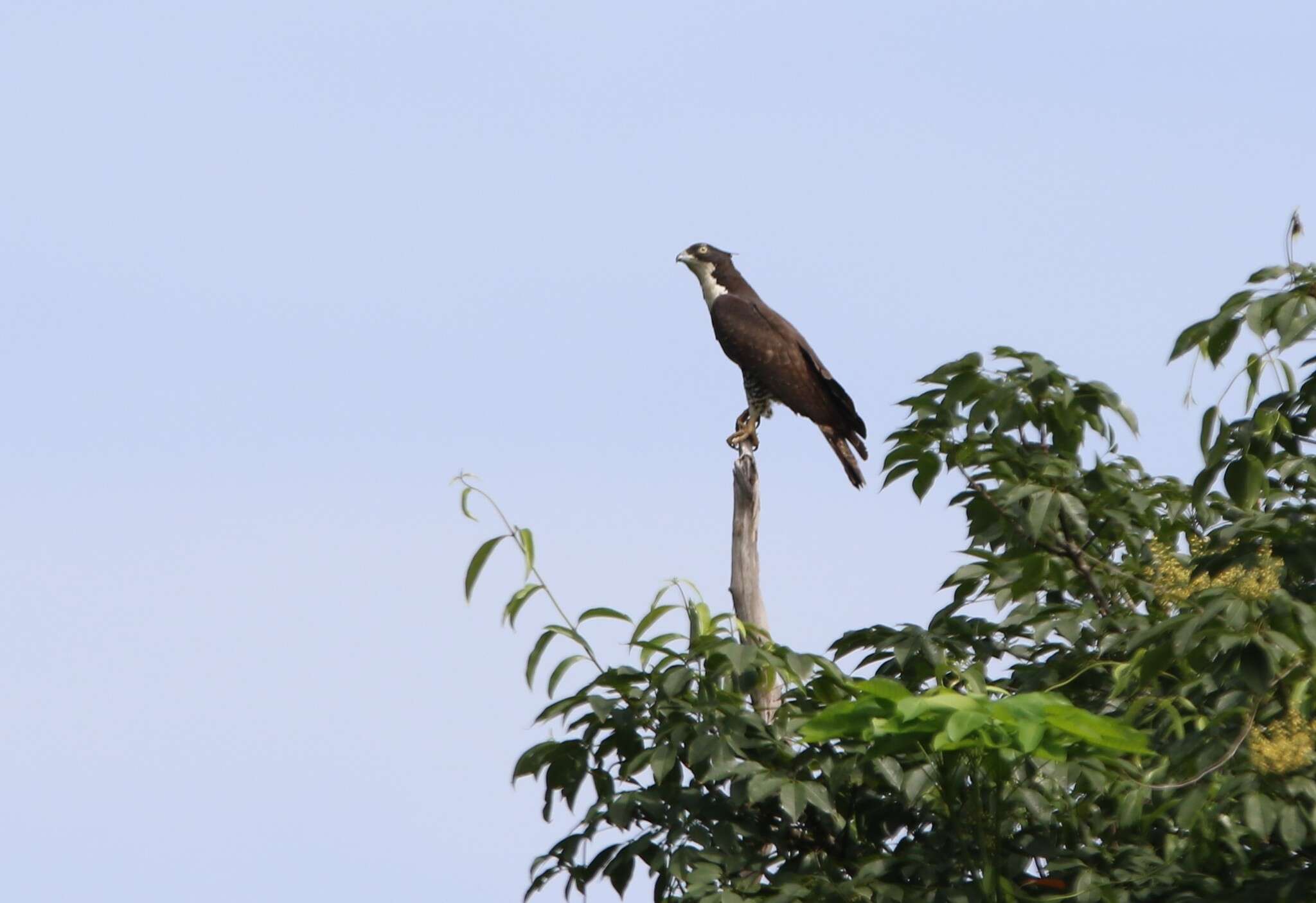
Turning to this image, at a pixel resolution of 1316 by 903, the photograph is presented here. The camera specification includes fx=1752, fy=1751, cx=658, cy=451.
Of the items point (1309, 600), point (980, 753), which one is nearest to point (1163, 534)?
point (1309, 600)

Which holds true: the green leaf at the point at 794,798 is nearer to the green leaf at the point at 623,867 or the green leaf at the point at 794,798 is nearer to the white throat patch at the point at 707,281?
the green leaf at the point at 623,867

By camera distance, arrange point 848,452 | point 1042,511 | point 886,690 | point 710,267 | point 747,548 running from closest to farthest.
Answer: point 886,690, point 1042,511, point 747,548, point 848,452, point 710,267

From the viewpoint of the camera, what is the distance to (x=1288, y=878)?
4.05 meters

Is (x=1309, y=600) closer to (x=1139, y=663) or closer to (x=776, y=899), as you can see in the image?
(x=1139, y=663)

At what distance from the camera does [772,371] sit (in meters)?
10.3

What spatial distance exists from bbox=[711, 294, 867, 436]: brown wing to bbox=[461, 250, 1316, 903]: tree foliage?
4550mm

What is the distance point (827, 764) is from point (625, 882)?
630 mm

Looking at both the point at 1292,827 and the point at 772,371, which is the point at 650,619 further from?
the point at 772,371

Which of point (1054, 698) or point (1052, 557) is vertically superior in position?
point (1052, 557)

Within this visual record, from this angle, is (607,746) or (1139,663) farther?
(607,746)

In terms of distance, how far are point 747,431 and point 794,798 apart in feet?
19.7

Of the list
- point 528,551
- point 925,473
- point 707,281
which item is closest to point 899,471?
point 925,473

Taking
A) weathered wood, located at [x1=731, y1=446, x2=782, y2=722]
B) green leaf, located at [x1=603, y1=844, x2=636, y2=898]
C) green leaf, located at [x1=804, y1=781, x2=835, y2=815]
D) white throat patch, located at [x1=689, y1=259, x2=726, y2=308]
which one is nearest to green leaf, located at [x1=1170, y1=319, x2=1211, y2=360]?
green leaf, located at [x1=804, y1=781, x2=835, y2=815]

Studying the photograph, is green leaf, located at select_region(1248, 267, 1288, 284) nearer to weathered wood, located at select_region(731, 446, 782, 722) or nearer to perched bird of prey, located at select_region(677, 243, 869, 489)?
weathered wood, located at select_region(731, 446, 782, 722)
